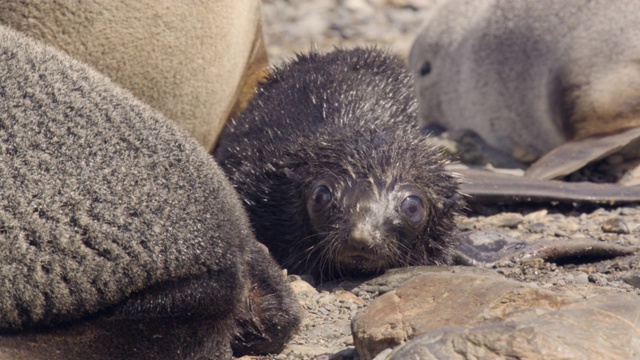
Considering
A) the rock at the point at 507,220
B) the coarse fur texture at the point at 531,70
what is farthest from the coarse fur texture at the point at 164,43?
the coarse fur texture at the point at 531,70

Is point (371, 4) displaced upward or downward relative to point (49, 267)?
upward

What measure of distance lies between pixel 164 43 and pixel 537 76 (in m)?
3.31

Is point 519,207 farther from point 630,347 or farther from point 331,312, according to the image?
point 630,347

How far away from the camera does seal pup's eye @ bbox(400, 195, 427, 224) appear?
4879 mm

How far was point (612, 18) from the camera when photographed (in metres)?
7.20

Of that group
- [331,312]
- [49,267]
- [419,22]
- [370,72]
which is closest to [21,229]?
[49,267]

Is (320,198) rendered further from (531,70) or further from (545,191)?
(531,70)

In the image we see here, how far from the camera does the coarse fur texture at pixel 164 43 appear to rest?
184 inches

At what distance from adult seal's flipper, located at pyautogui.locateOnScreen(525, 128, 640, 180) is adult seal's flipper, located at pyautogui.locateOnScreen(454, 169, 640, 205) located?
338mm

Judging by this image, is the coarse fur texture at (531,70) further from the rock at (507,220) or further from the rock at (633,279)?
the rock at (633,279)

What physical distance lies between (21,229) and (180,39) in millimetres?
2221

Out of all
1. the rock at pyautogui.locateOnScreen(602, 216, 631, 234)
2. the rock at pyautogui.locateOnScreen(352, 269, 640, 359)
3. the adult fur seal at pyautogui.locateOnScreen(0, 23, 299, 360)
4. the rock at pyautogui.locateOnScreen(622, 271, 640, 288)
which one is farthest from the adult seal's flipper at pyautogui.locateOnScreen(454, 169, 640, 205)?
the adult fur seal at pyautogui.locateOnScreen(0, 23, 299, 360)

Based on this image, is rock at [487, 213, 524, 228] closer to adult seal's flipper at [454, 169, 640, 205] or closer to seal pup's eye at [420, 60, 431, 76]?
adult seal's flipper at [454, 169, 640, 205]

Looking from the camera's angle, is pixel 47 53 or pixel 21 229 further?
pixel 47 53
